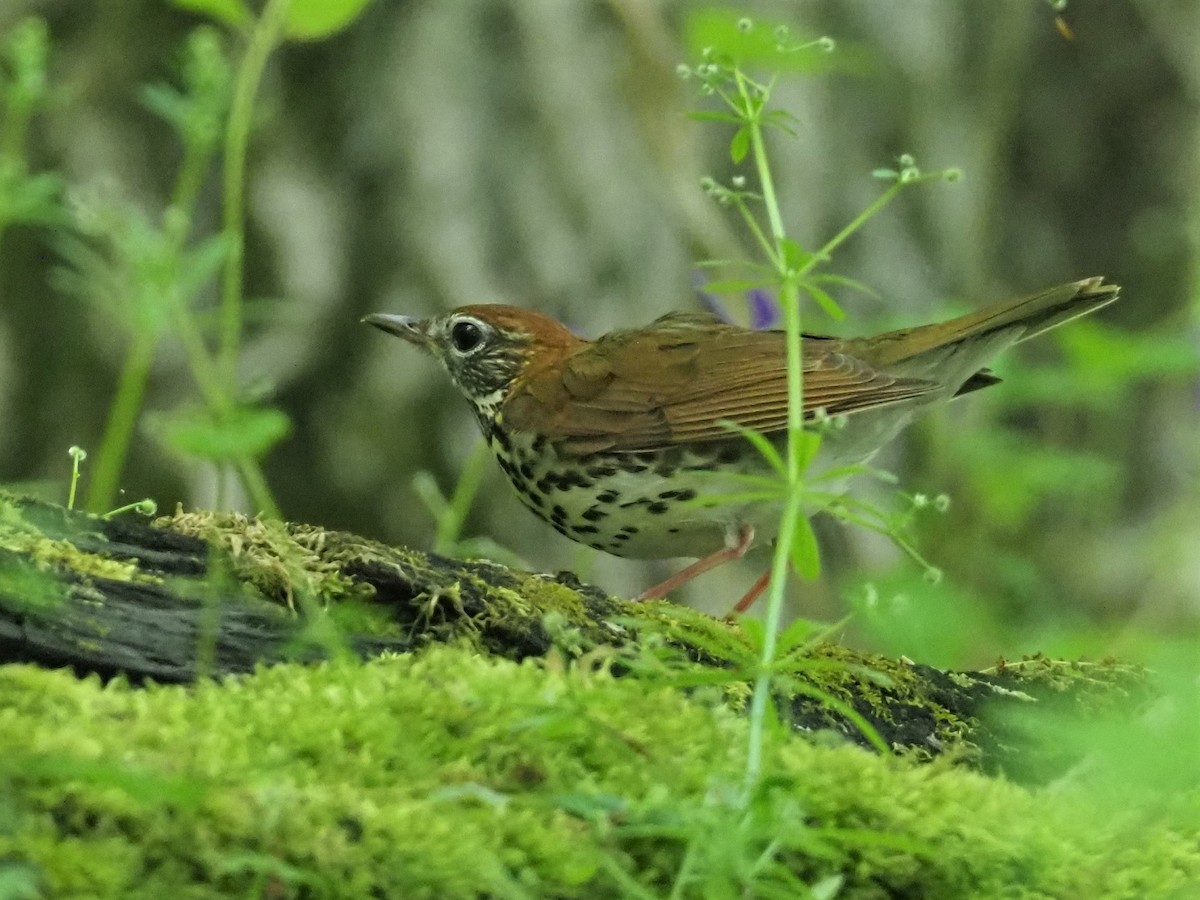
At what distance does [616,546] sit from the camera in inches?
125

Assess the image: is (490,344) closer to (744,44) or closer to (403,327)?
(403,327)

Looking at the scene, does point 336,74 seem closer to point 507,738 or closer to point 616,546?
point 616,546

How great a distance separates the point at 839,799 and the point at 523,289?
3.72 metres

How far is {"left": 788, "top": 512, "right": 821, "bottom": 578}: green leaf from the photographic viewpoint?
Answer: 1.68 meters

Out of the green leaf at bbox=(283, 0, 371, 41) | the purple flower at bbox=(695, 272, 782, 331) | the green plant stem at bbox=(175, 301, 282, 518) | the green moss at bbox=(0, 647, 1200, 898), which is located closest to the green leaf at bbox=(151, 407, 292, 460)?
the green plant stem at bbox=(175, 301, 282, 518)

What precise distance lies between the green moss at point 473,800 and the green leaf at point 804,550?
0.19m

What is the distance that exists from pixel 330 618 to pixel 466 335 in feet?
5.59

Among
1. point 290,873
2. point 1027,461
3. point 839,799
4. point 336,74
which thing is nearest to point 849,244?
point 1027,461

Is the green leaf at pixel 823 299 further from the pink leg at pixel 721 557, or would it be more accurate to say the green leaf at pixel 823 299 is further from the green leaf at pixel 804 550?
the pink leg at pixel 721 557

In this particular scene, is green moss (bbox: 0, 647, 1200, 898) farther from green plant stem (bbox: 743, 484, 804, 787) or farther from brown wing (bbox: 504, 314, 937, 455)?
brown wing (bbox: 504, 314, 937, 455)

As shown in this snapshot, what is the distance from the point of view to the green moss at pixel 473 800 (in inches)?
48.2

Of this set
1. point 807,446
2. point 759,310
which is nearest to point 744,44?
point 807,446

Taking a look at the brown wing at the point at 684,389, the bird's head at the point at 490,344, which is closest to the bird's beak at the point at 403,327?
the bird's head at the point at 490,344

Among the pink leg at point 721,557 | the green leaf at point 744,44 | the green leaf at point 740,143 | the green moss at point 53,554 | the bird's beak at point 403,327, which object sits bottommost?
the green moss at point 53,554
